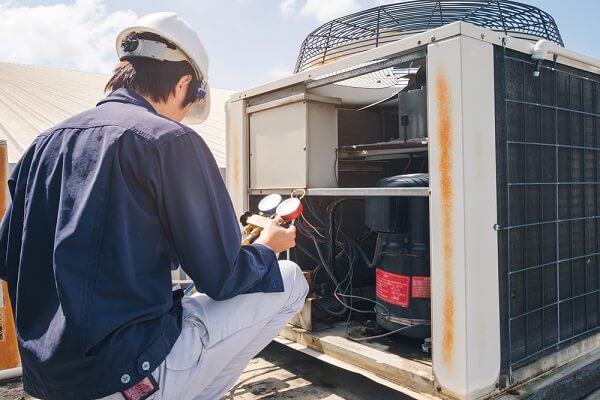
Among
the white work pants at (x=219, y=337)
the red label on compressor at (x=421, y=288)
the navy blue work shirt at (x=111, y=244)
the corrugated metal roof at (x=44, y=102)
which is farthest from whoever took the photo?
the corrugated metal roof at (x=44, y=102)

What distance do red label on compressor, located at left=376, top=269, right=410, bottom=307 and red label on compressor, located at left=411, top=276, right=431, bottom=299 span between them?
0.10ft

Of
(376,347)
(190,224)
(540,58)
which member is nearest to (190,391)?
(190,224)

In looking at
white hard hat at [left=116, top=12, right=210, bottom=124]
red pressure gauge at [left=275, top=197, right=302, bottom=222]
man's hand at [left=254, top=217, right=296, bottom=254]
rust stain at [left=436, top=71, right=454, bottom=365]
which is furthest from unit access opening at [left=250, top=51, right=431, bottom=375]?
white hard hat at [left=116, top=12, right=210, bottom=124]

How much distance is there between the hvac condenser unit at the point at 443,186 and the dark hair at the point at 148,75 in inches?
33.5

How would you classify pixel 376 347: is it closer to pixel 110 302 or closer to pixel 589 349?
pixel 589 349

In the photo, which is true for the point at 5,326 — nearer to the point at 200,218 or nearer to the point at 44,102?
the point at 200,218

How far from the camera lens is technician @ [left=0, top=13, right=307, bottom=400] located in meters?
1.06

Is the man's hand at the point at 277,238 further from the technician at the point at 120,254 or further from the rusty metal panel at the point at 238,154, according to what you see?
the rusty metal panel at the point at 238,154

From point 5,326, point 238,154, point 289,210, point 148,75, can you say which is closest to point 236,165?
point 238,154

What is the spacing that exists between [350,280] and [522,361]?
0.92m

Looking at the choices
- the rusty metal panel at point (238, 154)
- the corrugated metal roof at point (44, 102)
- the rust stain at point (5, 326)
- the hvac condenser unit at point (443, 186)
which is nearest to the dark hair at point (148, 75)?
the hvac condenser unit at point (443, 186)

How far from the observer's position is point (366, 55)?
1.94 m

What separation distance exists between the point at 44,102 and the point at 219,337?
8.71 m

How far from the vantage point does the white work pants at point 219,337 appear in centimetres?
123
